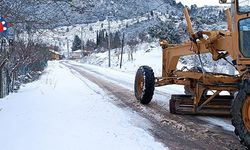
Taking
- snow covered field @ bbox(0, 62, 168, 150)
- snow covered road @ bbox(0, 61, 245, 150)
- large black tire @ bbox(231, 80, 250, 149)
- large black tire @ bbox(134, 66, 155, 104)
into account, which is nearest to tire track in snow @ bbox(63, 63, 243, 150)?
snow covered road @ bbox(0, 61, 245, 150)

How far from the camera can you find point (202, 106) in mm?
9383

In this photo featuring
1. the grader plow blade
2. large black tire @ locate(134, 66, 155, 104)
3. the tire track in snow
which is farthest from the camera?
large black tire @ locate(134, 66, 155, 104)

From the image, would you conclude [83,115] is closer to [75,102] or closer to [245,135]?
[75,102]

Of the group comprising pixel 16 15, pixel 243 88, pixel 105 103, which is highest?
pixel 16 15

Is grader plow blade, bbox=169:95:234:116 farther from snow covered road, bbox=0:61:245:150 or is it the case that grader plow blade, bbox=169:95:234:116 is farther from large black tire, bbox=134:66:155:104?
large black tire, bbox=134:66:155:104

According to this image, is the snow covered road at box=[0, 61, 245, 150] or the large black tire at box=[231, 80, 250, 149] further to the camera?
the snow covered road at box=[0, 61, 245, 150]

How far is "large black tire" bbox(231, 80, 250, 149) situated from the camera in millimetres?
6426

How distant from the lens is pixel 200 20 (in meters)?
19.0

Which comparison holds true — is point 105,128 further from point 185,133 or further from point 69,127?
point 185,133

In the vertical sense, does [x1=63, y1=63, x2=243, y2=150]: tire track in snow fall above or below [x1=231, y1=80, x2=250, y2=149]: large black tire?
below

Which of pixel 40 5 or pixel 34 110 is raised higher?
pixel 40 5

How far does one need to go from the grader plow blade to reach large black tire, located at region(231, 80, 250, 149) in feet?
8.79

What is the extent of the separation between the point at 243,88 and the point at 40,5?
4.19m

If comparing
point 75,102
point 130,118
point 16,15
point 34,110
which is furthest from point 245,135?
point 75,102
